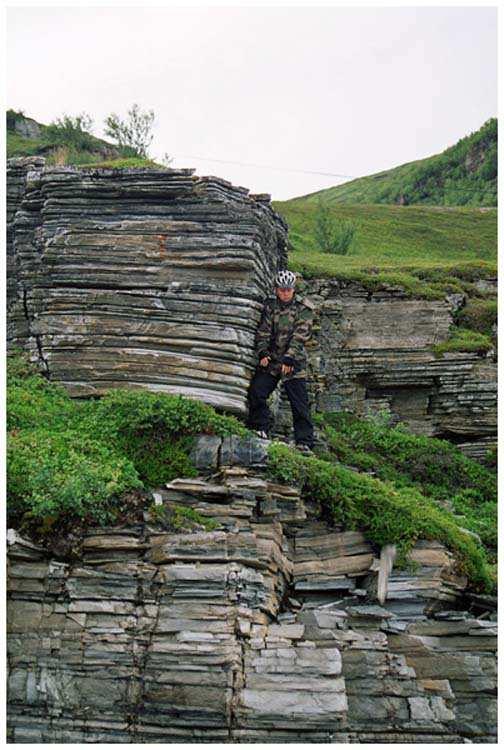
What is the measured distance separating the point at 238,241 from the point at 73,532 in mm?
4999

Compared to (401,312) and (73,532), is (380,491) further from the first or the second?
(401,312)

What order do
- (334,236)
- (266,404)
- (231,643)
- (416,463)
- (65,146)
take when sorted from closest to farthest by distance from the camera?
(231,643) → (266,404) → (416,463) → (334,236) → (65,146)

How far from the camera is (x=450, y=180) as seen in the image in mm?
46312

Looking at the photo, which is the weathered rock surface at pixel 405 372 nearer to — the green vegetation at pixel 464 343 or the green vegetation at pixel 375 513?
the green vegetation at pixel 464 343

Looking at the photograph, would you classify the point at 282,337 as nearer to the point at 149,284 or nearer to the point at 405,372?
the point at 149,284

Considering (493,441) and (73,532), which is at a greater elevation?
(493,441)

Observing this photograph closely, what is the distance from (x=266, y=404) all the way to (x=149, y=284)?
7.99 feet

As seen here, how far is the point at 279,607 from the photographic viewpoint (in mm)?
10664

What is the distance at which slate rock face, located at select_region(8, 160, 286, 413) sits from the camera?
1290 centimetres

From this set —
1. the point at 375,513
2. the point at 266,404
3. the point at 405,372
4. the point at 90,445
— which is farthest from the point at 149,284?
the point at 405,372

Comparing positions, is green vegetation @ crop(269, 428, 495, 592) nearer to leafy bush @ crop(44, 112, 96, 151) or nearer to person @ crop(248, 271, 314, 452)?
person @ crop(248, 271, 314, 452)

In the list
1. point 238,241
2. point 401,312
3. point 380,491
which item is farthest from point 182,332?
point 401,312

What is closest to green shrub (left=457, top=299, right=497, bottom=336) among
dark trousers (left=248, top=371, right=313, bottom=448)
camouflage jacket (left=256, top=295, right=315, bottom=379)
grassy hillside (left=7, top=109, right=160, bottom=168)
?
dark trousers (left=248, top=371, right=313, bottom=448)

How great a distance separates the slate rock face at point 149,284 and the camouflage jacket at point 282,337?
0.20 metres
